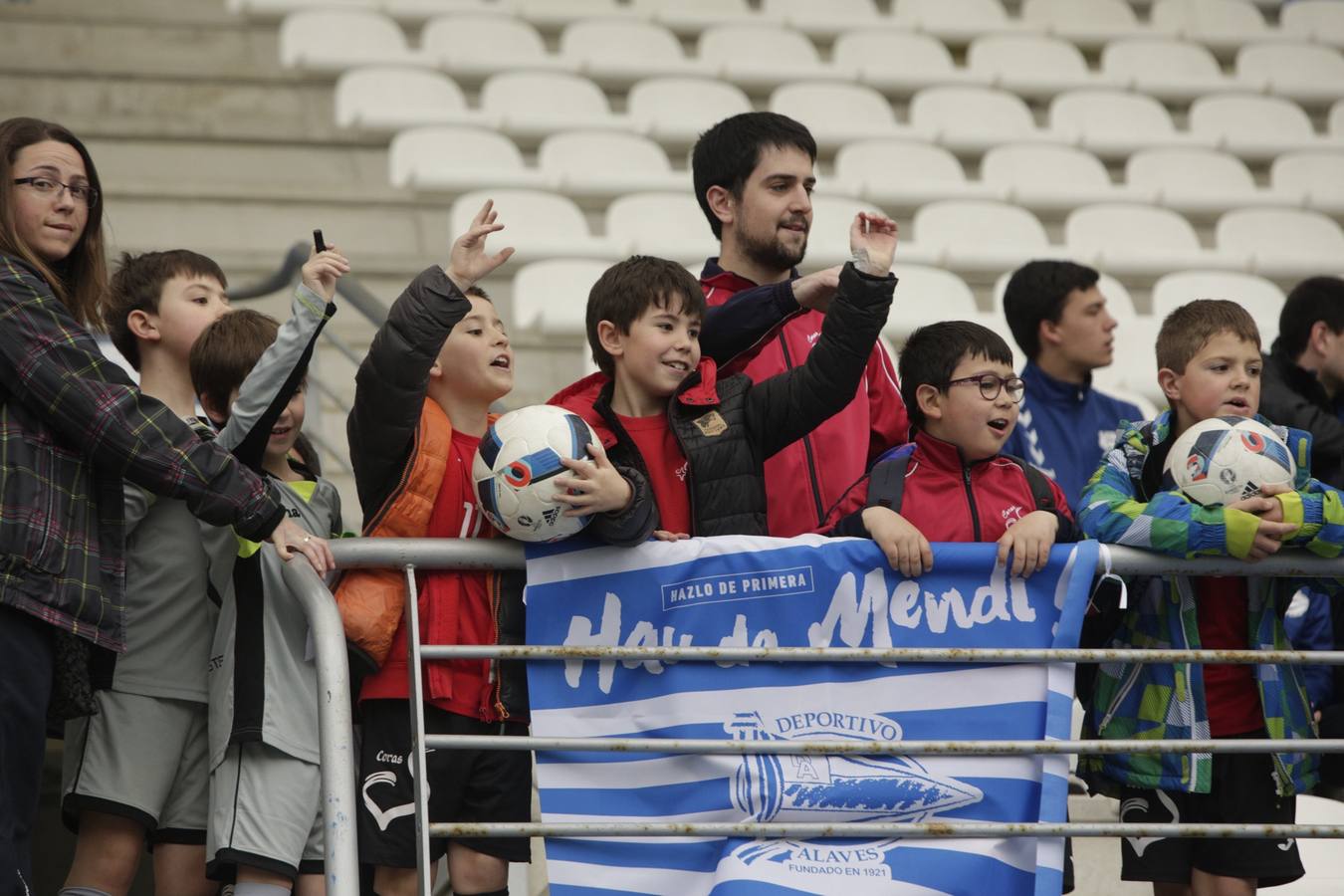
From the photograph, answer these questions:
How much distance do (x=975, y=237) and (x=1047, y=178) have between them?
0.88m

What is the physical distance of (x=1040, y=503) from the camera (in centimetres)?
303

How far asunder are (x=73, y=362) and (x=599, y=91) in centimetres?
577

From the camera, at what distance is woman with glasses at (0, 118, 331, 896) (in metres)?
2.56

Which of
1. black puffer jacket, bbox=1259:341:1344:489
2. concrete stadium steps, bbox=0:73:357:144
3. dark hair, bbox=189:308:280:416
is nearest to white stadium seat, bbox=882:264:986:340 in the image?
black puffer jacket, bbox=1259:341:1344:489

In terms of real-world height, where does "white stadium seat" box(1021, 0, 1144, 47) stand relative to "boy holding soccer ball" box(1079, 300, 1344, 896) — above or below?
above

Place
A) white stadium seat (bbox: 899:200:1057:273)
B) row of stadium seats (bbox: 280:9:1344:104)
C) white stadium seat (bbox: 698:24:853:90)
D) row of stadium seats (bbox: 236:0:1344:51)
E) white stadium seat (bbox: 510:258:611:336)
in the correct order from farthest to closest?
1. row of stadium seats (bbox: 236:0:1344:51)
2. white stadium seat (bbox: 698:24:853:90)
3. row of stadium seats (bbox: 280:9:1344:104)
4. white stadium seat (bbox: 899:200:1057:273)
5. white stadium seat (bbox: 510:258:611:336)

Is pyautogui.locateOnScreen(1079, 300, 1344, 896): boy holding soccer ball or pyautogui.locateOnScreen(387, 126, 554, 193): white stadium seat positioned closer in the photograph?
pyautogui.locateOnScreen(1079, 300, 1344, 896): boy holding soccer ball

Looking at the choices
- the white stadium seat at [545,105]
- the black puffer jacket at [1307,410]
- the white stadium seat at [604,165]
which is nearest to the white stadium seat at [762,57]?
the white stadium seat at [545,105]

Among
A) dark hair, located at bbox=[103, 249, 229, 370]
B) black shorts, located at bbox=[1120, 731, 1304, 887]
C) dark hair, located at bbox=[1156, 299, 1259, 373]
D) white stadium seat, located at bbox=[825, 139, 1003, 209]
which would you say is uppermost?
white stadium seat, located at bbox=[825, 139, 1003, 209]

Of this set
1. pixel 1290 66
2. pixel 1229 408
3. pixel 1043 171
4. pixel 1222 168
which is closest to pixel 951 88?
pixel 1043 171

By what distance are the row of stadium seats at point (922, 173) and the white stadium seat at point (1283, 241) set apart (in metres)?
0.23

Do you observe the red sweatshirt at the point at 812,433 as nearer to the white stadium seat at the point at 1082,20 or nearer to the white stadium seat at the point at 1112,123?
the white stadium seat at the point at 1112,123

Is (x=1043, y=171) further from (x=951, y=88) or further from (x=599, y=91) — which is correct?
(x=599, y=91)

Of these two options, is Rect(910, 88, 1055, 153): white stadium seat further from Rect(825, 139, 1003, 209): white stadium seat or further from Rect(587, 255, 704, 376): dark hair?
Rect(587, 255, 704, 376): dark hair
